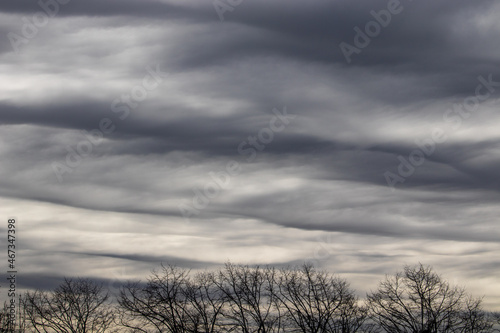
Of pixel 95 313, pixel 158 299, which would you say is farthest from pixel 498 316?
pixel 95 313

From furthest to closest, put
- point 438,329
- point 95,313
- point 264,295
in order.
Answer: point 95,313 → point 264,295 → point 438,329

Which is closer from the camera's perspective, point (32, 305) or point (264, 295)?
point (264, 295)

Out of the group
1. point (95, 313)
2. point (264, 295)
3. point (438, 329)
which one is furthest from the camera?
point (95, 313)

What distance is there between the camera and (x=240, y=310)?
2218 inches

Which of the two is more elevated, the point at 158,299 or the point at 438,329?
the point at 158,299

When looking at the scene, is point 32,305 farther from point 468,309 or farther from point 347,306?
point 468,309

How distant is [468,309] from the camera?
5716 centimetres

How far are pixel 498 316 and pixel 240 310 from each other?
26.1 metres

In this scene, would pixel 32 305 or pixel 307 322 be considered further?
pixel 32 305

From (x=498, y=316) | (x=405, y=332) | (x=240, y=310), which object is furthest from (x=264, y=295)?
(x=498, y=316)

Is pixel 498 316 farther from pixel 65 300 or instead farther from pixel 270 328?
pixel 65 300

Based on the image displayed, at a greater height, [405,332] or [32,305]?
[32,305]

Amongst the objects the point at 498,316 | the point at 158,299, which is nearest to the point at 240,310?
the point at 158,299

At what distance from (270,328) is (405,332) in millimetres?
12227
